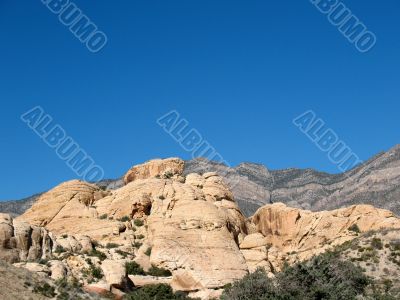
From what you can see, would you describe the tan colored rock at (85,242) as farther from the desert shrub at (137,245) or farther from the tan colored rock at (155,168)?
the tan colored rock at (155,168)

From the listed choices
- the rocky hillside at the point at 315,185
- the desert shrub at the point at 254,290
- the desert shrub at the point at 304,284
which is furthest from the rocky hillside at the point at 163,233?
the rocky hillside at the point at 315,185

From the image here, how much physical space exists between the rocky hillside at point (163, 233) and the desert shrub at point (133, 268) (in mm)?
71

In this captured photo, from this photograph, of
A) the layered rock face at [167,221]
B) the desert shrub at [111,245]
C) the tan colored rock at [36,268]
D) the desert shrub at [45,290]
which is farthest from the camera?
the desert shrub at [111,245]

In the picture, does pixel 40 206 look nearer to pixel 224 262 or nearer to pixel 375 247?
pixel 224 262

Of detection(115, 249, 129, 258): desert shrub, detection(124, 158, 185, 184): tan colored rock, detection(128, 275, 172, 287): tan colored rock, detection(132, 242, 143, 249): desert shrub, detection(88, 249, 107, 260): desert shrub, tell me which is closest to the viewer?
detection(128, 275, 172, 287): tan colored rock

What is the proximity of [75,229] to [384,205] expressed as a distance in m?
70.3

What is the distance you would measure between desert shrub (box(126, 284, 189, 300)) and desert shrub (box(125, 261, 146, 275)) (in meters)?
2.72

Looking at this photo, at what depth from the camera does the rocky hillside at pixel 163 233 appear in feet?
159

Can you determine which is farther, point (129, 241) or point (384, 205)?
point (384, 205)

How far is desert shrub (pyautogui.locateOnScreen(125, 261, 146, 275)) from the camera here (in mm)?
50678

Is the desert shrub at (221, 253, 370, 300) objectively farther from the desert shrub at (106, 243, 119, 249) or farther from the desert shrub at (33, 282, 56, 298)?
the desert shrub at (106, 243, 119, 249)

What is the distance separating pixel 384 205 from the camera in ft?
381

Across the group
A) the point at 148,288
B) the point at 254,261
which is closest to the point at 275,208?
the point at 254,261

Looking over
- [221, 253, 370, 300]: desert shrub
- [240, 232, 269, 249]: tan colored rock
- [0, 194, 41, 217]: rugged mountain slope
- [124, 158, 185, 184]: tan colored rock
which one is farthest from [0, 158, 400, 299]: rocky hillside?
[0, 194, 41, 217]: rugged mountain slope
